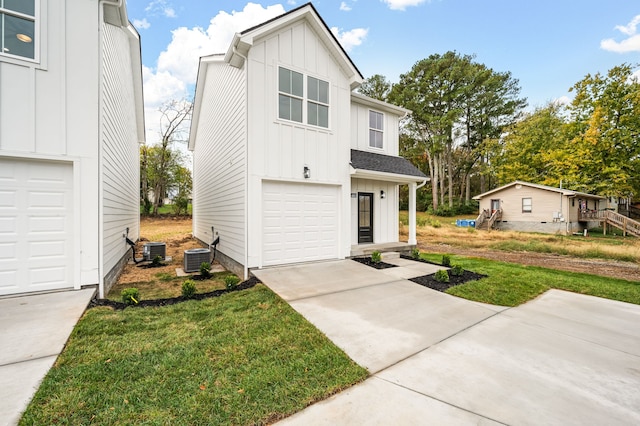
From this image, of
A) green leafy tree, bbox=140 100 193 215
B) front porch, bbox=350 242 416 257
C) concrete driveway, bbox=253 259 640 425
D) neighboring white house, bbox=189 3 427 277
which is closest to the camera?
concrete driveway, bbox=253 259 640 425

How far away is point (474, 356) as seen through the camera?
10.2 feet

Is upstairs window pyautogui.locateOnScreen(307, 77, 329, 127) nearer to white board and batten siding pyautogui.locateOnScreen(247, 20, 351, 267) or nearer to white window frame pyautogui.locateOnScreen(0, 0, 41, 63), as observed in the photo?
white board and batten siding pyautogui.locateOnScreen(247, 20, 351, 267)

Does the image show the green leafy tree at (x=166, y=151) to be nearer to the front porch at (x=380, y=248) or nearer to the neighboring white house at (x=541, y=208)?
the front porch at (x=380, y=248)

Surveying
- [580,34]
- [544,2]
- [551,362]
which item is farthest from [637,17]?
[551,362]

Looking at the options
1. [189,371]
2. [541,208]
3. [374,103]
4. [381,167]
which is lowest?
[189,371]

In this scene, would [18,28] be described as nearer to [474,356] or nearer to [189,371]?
[189,371]

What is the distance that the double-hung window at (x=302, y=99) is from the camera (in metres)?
7.11

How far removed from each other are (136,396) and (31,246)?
4.22 meters

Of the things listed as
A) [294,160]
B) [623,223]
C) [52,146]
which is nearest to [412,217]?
[294,160]

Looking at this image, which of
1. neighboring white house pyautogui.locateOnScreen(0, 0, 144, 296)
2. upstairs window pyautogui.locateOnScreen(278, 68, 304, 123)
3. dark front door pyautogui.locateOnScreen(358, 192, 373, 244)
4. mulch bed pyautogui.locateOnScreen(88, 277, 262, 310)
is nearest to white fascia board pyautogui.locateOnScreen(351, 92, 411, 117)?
upstairs window pyautogui.locateOnScreen(278, 68, 304, 123)

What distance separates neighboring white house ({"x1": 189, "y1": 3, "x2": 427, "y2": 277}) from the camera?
21.9 feet

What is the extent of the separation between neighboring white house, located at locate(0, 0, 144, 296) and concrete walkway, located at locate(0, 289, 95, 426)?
0.50 meters

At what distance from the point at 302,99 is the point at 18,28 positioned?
539 centimetres

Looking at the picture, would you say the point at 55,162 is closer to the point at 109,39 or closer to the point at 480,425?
the point at 109,39
